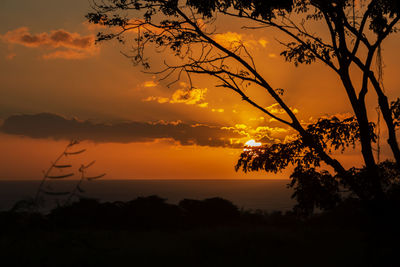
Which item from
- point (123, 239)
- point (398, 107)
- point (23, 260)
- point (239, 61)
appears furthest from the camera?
point (239, 61)

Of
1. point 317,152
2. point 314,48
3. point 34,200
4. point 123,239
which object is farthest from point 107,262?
Result: point 314,48

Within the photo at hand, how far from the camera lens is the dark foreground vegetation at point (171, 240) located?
15.1 feet

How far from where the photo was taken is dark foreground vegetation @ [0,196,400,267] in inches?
182

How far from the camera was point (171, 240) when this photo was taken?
10680 mm

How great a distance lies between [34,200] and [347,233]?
11174mm

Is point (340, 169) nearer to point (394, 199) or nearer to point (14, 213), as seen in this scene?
point (394, 199)

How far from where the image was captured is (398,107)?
40.4ft

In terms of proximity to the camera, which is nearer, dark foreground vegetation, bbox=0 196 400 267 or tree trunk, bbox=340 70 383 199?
dark foreground vegetation, bbox=0 196 400 267

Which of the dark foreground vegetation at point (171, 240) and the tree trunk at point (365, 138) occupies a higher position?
the tree trunk at point (365, 138)

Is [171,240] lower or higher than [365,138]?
lower

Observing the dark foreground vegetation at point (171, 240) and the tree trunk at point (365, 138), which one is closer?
the dark foreground vegetation at point (171, 240)

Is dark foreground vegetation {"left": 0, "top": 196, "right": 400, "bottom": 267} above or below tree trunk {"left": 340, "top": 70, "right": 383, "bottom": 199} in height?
below

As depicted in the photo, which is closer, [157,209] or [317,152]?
[317,152]

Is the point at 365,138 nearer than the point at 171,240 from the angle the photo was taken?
No
